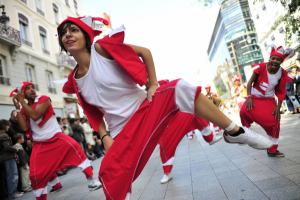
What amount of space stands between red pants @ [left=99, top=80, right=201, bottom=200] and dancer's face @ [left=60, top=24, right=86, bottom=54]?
0.87 m

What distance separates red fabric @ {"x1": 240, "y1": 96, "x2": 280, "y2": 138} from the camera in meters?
4.32

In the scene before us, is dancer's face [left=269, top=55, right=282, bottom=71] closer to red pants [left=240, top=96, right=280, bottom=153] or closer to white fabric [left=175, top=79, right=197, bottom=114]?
red pants [left=240, top=96, right=280, bottom=153]

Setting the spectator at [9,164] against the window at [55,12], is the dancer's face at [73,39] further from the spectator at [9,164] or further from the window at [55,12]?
the window at [55,12]

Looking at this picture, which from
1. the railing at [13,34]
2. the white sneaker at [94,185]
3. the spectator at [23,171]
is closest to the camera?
the white sneaker at [94,185]

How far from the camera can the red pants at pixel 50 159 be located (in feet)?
13.1

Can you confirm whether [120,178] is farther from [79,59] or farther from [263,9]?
[263,9]

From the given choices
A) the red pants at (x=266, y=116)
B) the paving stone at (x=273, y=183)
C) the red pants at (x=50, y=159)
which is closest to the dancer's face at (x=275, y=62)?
the red pants at (x=266, y=116)

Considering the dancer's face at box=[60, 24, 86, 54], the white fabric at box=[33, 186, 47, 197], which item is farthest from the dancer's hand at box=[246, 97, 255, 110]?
the white fabric at box=[33, 186, 47, 197]

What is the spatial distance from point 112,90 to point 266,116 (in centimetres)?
325

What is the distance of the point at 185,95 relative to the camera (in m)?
1.94

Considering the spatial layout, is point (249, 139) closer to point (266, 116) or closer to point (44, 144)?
point (266, 116)

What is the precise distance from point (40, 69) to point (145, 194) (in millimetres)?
15993

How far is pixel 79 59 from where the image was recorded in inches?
95.0

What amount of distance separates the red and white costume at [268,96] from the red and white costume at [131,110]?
2900 millimetres
